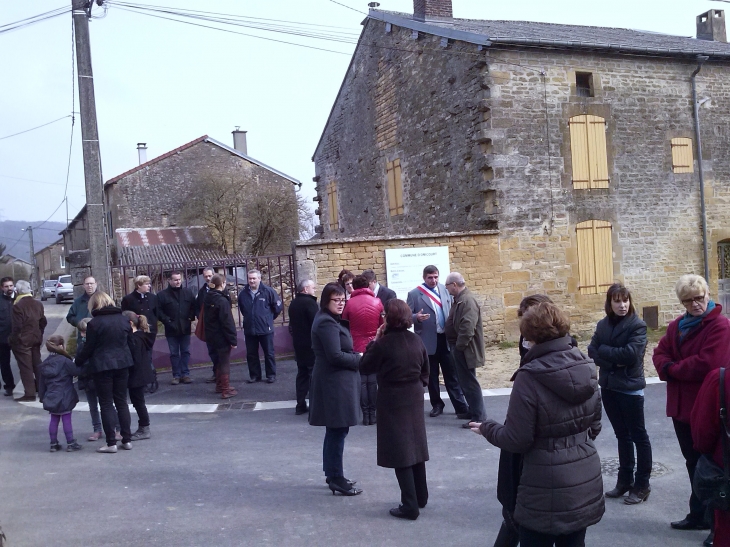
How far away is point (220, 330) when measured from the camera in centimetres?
920

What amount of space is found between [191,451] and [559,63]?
11.2 m

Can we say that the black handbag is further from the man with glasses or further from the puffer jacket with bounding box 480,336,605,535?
the man with glasses

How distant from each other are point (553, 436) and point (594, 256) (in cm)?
1181

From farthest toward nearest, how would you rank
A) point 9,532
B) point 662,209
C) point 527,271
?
point 662,209 < point 527,271 < point 9,532

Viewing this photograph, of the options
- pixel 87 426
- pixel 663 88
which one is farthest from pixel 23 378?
pixel 663 88

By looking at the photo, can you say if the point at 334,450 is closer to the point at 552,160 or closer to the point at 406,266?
the point at 406,266

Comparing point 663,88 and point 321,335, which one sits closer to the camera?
point 321,335

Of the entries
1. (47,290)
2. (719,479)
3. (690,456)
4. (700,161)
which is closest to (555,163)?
(700,161)

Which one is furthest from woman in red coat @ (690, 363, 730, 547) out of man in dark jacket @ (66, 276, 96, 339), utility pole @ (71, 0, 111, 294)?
utility pole @ (71, 0, 111, 294)

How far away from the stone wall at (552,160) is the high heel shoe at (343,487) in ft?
26.1

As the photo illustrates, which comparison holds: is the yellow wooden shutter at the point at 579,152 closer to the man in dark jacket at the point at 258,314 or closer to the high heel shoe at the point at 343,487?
the man in dark jacket at the point at 258,314

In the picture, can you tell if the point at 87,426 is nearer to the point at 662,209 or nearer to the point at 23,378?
the point at 23,378

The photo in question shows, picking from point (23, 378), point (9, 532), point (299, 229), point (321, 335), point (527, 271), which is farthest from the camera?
point (299, 229)

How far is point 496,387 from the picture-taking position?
979 cm
